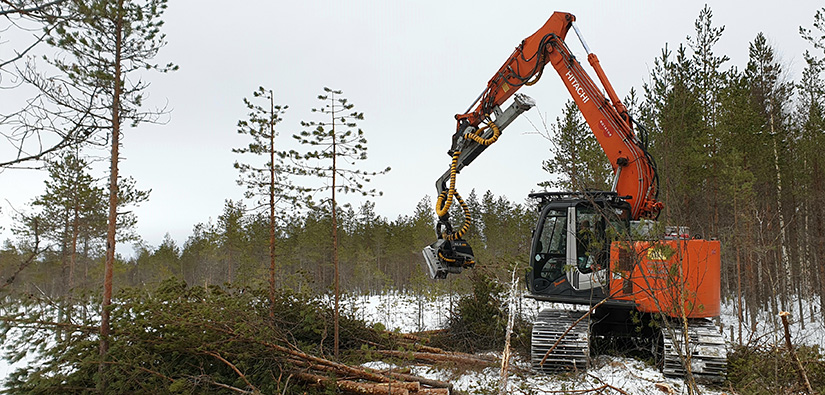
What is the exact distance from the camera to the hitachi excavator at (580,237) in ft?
21.6

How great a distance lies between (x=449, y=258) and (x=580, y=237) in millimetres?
2108

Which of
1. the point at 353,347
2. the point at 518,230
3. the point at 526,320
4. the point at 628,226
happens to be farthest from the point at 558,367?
the point at 518,230

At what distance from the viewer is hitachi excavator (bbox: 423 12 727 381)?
659cm

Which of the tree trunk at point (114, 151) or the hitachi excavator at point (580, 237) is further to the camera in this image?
the tree trunk at point (114, 151)

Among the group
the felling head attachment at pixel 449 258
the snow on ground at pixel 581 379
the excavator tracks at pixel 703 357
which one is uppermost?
the felling head attachment at pixel 449 258

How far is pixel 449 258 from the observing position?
26.2ft

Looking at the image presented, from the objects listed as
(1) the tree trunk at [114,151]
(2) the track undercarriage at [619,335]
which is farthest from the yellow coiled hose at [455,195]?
(1) the tree trunk at [114,151]

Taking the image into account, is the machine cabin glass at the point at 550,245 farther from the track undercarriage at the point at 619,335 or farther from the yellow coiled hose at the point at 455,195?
the yellow coiled hose at the point at 455,195

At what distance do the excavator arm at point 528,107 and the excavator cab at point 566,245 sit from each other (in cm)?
56

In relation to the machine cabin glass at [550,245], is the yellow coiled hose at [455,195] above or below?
above

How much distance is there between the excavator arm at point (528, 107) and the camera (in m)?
7.61

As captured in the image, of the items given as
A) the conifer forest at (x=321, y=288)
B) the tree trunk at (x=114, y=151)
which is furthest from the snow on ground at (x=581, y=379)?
the tree trunk at (x=114, y=151)

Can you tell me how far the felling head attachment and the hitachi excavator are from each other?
0.06 feet

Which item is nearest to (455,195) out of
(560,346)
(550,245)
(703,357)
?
(550,245)
